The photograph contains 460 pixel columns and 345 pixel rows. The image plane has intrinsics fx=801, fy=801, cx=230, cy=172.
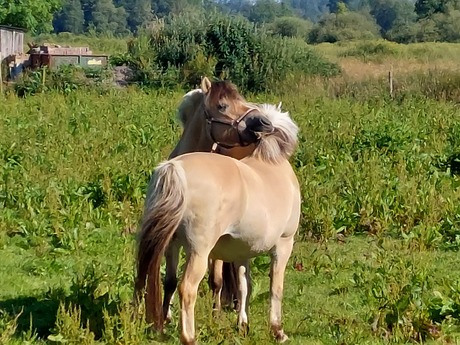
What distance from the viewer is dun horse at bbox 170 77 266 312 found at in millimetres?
5742

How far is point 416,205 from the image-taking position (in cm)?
830

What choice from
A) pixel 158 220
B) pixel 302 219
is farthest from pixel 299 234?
pixel 158 220

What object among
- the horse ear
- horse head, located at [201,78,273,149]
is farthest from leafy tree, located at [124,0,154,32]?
horse head, located at [201,78,273,149]

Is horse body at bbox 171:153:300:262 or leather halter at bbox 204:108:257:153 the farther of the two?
leather halter at bbox 204:108:257:153

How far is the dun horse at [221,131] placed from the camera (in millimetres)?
5742

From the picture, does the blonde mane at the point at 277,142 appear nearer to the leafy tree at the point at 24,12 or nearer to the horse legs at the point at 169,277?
the horse legs at the point at 169,277

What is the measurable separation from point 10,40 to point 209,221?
97.5ft

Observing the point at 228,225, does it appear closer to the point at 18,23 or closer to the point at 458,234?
the point at 458,234

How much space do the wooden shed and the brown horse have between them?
24696 mm

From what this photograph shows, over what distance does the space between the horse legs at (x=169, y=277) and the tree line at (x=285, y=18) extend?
21.0 metres

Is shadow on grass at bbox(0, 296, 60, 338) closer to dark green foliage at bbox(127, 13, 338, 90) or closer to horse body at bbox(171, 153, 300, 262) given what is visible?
horse body at bbox(171, 153, 300, 262)

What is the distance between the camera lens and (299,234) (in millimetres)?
→ 7969

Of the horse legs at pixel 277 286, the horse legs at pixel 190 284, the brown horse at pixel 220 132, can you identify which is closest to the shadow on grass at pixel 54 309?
the horse legs at pixel 190 284

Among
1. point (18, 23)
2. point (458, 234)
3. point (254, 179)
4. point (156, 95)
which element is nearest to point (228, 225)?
point (254, 179)
